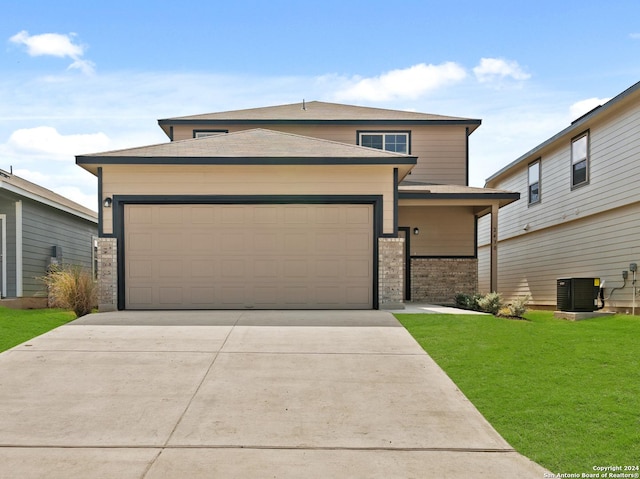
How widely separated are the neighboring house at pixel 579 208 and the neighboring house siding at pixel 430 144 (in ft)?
8.35

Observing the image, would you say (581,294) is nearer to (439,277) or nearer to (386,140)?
(439,277)

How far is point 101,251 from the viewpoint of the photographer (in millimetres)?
13023

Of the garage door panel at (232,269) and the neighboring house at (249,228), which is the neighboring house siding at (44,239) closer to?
the neighboring house at (249,228)

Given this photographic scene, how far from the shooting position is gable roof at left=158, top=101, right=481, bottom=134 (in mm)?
19031

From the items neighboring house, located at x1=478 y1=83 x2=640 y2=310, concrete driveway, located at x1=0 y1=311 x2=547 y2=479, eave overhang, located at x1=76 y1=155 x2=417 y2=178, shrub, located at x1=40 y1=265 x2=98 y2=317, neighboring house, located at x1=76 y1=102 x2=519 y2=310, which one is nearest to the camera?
concrete driveway, located at x1=0 y1=311 x2=547 y2=479

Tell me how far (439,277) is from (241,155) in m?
7.73

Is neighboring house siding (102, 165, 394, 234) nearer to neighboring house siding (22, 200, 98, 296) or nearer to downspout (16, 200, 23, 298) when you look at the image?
downspout (16, 200, 23, 298)

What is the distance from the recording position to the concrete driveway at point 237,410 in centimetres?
523

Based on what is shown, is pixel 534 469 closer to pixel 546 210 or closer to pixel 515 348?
pixel 515 348

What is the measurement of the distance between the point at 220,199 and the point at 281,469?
28.9 ft

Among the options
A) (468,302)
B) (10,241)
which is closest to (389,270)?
(468,302)

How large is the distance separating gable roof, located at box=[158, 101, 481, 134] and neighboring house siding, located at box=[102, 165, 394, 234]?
243 inches

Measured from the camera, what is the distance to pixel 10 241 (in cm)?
1590

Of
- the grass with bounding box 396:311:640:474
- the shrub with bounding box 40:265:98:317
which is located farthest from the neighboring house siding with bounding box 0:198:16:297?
the grass with bounding box 396:311:640:474
